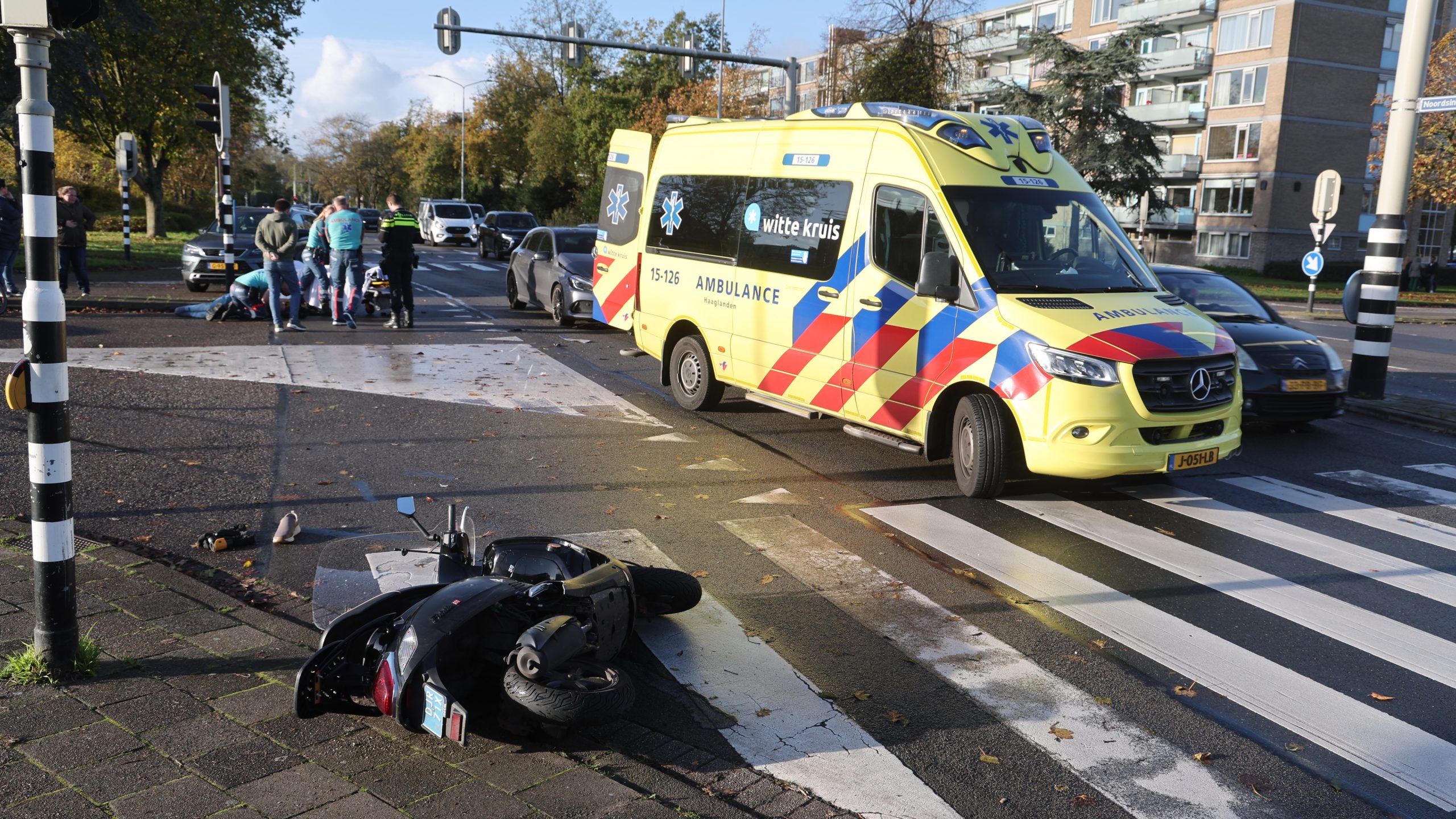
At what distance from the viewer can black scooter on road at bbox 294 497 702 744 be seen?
12.4 feet

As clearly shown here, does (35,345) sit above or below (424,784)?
above

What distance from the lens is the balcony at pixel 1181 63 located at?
58562mm

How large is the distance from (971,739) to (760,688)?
0.89m

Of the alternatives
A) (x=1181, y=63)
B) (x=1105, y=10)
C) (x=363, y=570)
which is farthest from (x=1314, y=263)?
(x=1105, y=10)

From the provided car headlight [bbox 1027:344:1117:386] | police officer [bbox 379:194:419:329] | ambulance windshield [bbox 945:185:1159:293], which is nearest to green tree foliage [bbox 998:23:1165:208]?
police officer [bbox 379:194:419:329]

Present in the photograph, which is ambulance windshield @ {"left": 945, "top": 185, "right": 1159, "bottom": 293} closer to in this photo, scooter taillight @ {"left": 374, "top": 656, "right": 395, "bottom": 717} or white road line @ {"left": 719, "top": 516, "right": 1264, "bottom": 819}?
white road line @ {"left": 719, "top": 516, "right": 1264, "bottom": 819}

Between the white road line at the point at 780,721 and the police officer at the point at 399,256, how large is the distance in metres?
→ 12.1

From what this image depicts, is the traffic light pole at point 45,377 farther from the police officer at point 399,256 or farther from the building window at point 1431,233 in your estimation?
the building window at point 1431,233

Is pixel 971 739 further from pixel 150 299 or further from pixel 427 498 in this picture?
pixel 150 299

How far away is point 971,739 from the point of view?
4.22 m

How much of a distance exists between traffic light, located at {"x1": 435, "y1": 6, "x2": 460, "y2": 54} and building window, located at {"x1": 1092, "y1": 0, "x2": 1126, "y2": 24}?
4833 centimetres

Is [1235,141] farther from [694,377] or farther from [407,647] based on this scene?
[407,647]

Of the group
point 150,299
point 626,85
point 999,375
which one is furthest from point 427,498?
point 626,85

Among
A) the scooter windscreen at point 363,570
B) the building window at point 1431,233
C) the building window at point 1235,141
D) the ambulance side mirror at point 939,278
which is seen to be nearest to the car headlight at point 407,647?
the scooter windscreen at point 363,570
